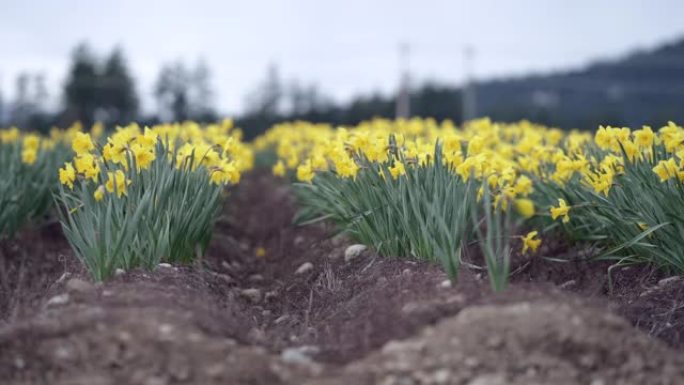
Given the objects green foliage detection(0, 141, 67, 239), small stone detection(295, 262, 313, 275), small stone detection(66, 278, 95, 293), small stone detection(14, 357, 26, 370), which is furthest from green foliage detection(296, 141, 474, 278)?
green foliage detection(0, 141, 67, 239)

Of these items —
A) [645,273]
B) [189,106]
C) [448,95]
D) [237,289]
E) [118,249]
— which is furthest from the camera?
[448,95]

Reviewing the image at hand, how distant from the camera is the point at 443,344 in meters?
2.72

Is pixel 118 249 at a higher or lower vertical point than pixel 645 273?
higher

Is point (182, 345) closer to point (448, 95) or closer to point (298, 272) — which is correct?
point (298, 272)

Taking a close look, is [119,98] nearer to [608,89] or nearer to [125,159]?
[608,89]

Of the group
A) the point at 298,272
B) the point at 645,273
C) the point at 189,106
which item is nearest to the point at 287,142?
the point at 298,272

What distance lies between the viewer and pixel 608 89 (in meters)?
23.0

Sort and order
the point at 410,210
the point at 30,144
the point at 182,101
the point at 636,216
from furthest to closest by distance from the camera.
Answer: the point at 182,101, the point at 30,144, the point at 636,216, the point at 410,210

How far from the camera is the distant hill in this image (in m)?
22.8

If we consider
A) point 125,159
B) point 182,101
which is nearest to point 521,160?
point 125,159

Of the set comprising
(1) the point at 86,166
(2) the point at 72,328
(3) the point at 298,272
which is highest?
(1) the point at 86,166

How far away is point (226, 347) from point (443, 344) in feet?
2.27

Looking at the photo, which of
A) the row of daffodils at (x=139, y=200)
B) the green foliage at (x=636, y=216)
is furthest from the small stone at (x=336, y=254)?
the green foliage at (x=636, y=216)

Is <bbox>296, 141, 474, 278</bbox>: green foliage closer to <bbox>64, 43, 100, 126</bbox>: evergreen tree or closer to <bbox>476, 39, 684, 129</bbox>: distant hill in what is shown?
<bbox>476, 39, 684, 129</bbox>: distant hill
